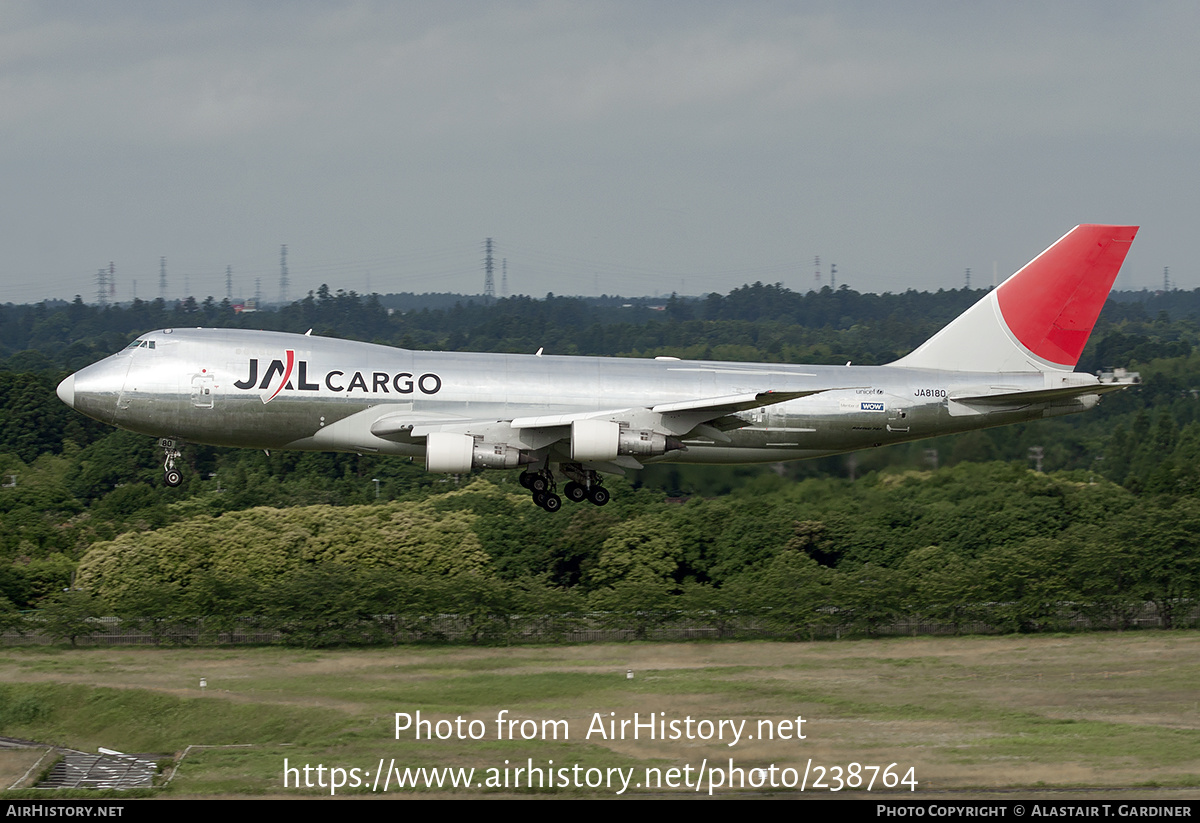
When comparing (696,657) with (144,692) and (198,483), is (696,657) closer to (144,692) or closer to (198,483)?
(144,692)

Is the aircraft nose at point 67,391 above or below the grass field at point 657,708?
above

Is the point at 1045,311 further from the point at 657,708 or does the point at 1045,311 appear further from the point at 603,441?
the point at 657,708

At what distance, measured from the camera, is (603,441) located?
41406mm

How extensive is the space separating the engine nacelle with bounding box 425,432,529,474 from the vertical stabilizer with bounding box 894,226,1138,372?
13960 mm

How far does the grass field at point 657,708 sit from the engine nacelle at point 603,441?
36.6 ft

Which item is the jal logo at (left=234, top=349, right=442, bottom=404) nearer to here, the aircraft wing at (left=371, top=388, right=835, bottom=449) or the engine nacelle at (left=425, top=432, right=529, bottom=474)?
the aircraft wing at (left=371, top=388, right=835, bottom=449)

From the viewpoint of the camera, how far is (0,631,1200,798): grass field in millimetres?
48125

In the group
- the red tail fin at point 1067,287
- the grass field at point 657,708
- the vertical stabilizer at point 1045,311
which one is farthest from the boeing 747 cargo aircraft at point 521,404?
the grass field at point 657,708

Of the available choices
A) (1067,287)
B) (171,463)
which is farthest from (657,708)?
(171,463)

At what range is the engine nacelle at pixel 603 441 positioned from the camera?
41344mm

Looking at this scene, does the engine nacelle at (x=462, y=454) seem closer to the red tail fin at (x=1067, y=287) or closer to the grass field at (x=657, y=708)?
the grass field at (x=657, y=708)
